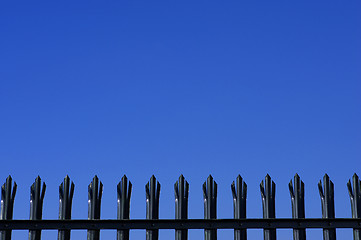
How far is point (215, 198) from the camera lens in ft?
31.9

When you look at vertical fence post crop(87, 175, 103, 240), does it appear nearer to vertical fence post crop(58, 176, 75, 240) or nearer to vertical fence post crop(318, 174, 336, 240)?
vertical fence post crop(58, 176, 75, 240)

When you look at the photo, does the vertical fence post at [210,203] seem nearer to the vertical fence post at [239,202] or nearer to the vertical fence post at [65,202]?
the vertical fence post at [239,202]

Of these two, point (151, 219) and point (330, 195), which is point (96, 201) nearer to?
point (151, 219)

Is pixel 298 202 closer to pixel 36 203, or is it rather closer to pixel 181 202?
pixel 181 202

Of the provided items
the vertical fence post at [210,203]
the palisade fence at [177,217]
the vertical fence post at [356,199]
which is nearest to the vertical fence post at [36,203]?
the palisade fence at [177,217]

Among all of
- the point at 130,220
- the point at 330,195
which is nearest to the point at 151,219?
the point at 130,220

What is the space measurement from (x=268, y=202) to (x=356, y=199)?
1.74 m

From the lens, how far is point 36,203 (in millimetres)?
9750

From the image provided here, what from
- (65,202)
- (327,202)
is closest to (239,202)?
(327,202)

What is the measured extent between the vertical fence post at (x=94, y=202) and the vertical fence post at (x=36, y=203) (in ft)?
2.85

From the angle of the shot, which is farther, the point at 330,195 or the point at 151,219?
the point at 330,195

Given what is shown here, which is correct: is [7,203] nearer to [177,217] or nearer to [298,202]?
[177,217]

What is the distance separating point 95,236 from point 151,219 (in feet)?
3.33

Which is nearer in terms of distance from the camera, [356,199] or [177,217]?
[177,217]
